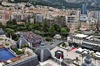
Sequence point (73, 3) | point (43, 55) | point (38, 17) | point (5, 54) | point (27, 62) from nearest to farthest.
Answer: point (27, 62) → point (43, 55) → point (5, 54) → point (38, 17) → point (73, 3)

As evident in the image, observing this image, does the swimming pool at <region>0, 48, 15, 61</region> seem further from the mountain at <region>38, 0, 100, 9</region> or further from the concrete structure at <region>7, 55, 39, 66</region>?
the mountain at <region>38, 0, 100, 9</region>

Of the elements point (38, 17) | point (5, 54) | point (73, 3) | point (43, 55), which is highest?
point (73, 3)

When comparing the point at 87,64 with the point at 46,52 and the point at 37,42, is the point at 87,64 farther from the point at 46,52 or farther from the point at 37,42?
the point at 37,42

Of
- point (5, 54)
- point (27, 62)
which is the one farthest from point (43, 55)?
point (5, 54)

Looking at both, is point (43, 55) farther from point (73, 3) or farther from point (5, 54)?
point (73, 3)

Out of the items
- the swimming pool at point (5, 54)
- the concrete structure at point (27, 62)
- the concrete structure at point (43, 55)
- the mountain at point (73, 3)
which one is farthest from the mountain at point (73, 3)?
the concrete structure at point (27, 62)

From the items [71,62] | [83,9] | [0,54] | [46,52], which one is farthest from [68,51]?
[83,9]

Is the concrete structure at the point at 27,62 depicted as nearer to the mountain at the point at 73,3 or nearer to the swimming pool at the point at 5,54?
the swimming pool at the point at 5,54

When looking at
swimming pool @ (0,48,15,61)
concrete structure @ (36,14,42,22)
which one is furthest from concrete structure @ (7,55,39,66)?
concrete structure @ (36,14,42,22)
